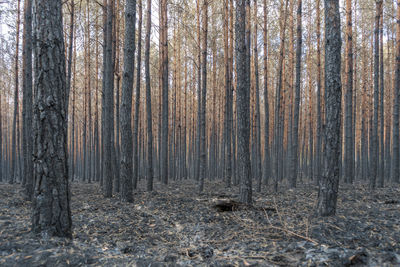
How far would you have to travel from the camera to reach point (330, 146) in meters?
3.89

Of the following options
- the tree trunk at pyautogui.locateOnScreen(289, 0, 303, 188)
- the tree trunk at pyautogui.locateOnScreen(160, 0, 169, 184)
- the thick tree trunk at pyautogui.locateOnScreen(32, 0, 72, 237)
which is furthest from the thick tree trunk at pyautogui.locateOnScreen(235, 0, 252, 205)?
the tree trunk at pyautogui.locateOnScreen(160, 0, 169, 184)

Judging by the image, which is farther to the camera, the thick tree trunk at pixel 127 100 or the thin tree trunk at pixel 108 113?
the thin tree trunk at pixel 108 113

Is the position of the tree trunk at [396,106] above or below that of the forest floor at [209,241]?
above

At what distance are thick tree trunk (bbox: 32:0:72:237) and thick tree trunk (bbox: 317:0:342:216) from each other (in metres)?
3.54

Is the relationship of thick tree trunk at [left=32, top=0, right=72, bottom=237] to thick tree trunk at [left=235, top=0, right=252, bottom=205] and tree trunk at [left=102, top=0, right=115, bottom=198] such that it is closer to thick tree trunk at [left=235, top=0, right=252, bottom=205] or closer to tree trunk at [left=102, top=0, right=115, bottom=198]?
thick tree trunk at [left=235, top=0, right=252, bottom=205]

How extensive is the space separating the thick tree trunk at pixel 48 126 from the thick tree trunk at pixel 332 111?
3540mm

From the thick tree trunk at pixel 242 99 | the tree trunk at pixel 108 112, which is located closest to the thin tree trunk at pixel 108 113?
the tree trunk at pixel 108 112

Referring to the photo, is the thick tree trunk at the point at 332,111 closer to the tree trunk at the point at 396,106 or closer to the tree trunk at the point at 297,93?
the tree trunk at the point at 297,93

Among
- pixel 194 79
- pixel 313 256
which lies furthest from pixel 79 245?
pixel 194 79

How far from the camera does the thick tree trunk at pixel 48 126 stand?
9.25 feet

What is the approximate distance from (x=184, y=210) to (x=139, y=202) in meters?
1.31

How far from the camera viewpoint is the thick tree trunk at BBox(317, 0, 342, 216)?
3.86 metres

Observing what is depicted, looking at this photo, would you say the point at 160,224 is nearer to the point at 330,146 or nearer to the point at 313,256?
the point at 313,256

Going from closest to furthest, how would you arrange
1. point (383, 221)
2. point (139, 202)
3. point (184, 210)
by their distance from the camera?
point (383, 221)
point (184, 210)
point (139, 202)
